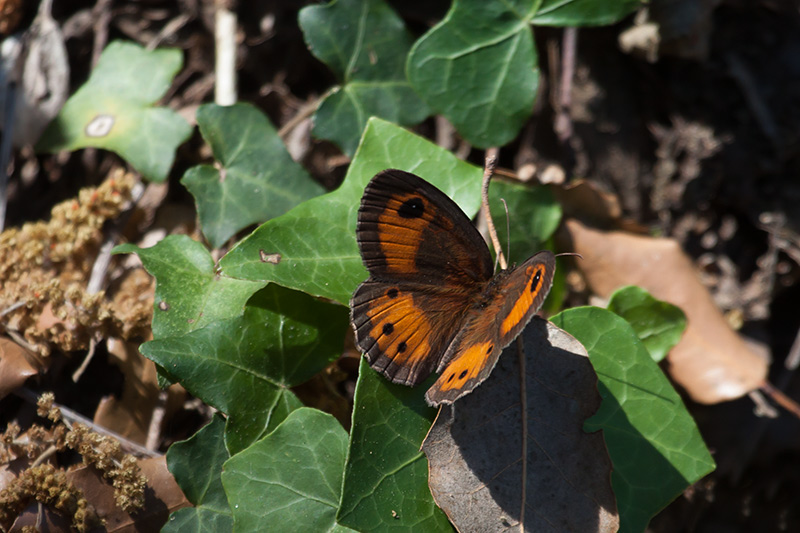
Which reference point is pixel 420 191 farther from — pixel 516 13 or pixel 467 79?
pixel 516 13

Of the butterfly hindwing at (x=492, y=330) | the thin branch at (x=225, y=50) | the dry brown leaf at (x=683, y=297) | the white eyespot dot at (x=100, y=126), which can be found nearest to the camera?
the butterfly hindwing at (x=492, y=330)

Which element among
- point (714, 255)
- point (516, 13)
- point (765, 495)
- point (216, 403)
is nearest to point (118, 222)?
point (216, 403)

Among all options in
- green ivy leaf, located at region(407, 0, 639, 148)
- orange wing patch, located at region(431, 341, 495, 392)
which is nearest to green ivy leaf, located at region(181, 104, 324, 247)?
green ivy leaf, located at region(407, 0, 639, 148)

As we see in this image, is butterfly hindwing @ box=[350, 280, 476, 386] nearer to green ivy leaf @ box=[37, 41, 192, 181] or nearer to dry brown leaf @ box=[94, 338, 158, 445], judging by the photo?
dry brown leaf @ box=[94, 338, 158, 445]

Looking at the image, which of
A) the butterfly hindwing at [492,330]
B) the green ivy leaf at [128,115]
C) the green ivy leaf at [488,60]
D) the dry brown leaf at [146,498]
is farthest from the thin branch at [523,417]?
the green ivy leaf at [128,115]

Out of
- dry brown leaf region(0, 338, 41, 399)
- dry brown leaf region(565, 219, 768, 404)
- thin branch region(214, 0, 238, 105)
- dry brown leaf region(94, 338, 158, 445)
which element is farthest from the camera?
thin branch region(214, 0, 238, 105)

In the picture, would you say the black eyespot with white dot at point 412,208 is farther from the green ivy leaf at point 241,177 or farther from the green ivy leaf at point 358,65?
the green ivy leaf at point 358,65

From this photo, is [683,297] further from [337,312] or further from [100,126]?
[100,126]

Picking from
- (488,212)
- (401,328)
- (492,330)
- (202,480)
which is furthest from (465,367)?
(202,480)
